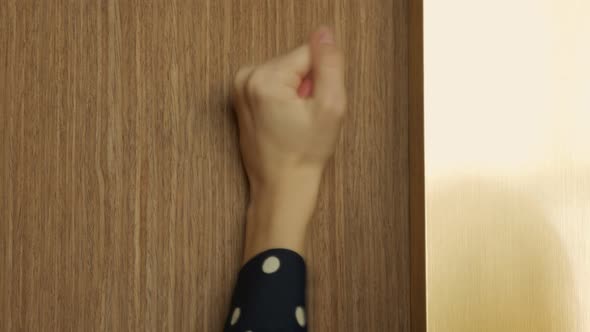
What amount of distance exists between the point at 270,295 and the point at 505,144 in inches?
8.1

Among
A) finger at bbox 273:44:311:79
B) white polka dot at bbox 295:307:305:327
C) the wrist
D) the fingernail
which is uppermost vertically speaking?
the fingernail

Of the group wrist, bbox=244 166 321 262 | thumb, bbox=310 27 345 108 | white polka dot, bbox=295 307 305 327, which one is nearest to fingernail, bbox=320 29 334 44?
thumb, bbox=310 27 345 108

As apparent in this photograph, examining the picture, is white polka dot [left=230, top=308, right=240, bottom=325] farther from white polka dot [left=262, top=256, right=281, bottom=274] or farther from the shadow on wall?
the shadow on wall

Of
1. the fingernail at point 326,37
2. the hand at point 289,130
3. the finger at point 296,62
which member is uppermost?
the fingernail at point 326,37

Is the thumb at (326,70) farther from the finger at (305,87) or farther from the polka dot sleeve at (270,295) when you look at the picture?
the polka dot sleeve at (270,295)

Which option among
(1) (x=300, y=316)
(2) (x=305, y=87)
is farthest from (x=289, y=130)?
(1) (x=300, y=316)

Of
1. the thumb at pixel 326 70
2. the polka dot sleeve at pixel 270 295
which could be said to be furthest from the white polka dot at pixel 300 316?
the thumb at pixel 326 70

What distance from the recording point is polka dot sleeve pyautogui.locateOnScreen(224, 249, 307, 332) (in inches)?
17.4

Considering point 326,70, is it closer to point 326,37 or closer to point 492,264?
point 326,37

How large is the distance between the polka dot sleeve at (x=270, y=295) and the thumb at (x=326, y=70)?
0.12 m

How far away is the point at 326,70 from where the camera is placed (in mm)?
455

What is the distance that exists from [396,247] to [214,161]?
0.53 ft

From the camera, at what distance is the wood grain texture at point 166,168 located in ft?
1.55

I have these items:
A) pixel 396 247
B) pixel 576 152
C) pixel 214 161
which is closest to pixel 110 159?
pixel 214 161
